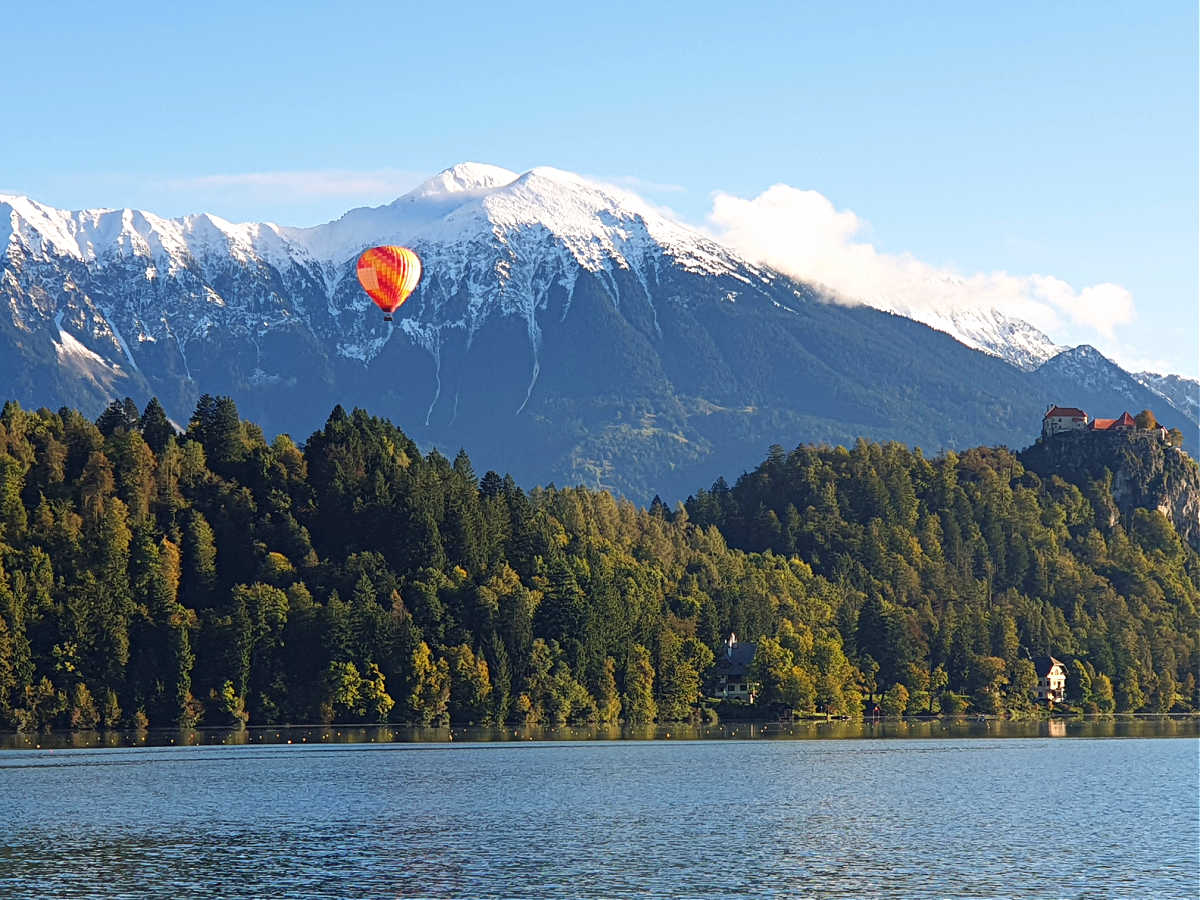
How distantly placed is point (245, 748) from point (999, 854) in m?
96.1

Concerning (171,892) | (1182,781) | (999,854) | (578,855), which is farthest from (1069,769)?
(171,892)

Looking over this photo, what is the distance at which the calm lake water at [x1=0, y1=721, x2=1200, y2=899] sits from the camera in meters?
93.0

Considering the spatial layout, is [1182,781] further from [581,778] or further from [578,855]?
[578,855]

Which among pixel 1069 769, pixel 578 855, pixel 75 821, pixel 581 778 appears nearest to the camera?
pixel 578 855

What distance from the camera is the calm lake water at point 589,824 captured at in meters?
93.0

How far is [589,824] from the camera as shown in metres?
116

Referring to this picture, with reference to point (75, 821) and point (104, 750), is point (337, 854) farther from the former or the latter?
point (104, 750)

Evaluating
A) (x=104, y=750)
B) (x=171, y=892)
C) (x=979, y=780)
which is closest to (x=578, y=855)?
(x=171, y=892)

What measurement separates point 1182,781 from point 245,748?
83.0 metres

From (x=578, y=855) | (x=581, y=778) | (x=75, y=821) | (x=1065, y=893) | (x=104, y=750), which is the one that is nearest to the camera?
(x=1065, y=893)

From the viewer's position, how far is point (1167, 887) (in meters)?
91.5

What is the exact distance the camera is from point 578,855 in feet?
335

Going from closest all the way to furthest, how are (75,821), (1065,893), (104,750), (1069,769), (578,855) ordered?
(1065,893), (578,855), (75,821), (1069,769), (104,750)

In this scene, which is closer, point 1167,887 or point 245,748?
point 1167,887
